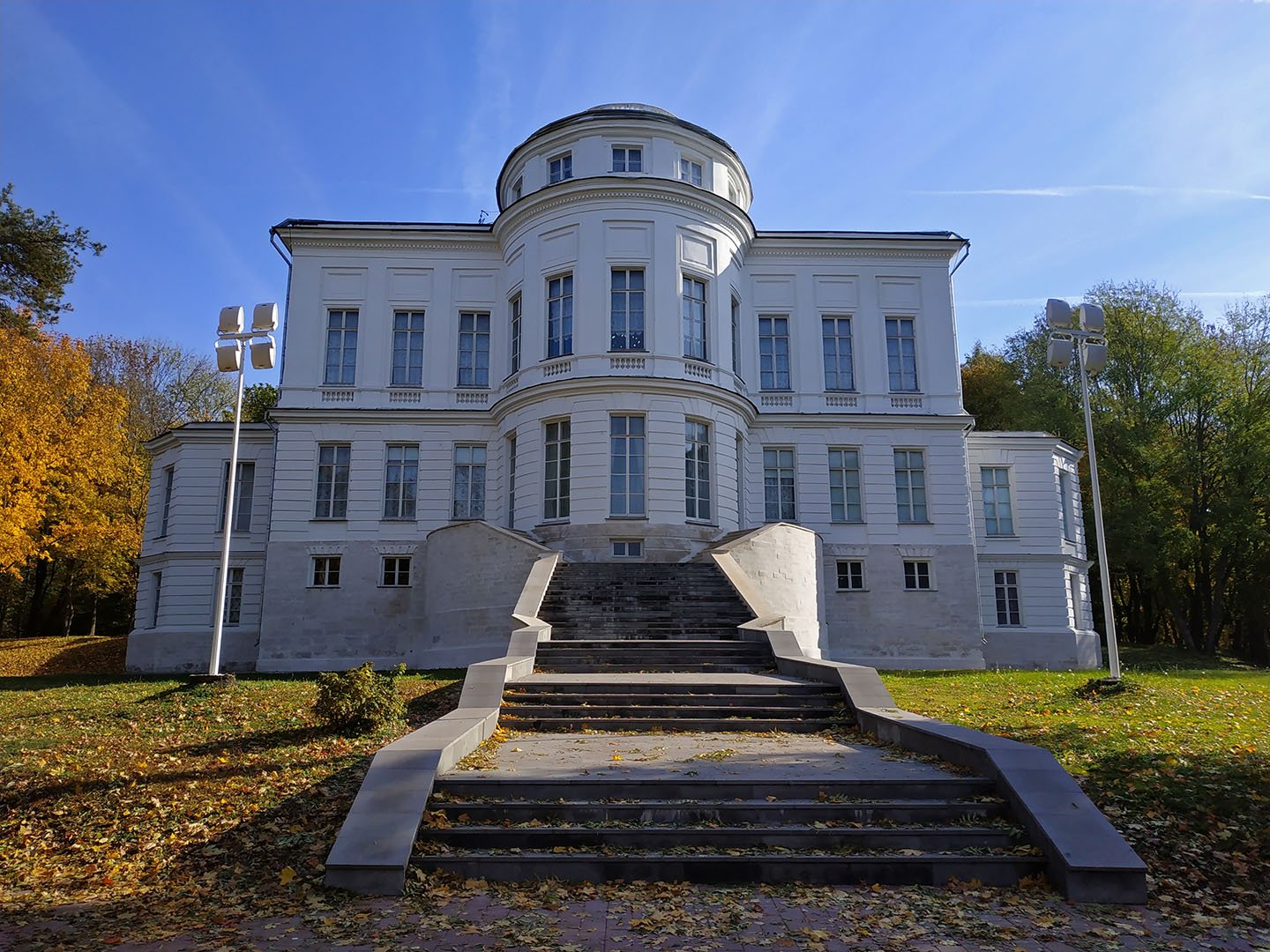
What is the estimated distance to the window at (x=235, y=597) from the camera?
28312 millimetres

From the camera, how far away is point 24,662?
108 ft

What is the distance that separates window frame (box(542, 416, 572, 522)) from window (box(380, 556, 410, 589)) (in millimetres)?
5471

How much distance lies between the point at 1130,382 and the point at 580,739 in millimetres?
35989

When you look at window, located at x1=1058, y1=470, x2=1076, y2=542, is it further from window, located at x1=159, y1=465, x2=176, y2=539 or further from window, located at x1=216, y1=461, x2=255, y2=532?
window, located at x1=159, y1=465, x2=176, y2=539

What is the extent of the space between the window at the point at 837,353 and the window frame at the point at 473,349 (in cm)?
1094

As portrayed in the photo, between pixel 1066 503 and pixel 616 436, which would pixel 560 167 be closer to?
pixel 616 436

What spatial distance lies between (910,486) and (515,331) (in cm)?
1339

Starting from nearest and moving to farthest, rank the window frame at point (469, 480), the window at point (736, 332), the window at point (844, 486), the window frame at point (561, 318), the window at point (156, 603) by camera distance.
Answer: the window frame at point (561, 318) < the window frame at point (469, 480) < the window at point (736, 332) < the window at point (844, 486) < the window at point (156, 603)

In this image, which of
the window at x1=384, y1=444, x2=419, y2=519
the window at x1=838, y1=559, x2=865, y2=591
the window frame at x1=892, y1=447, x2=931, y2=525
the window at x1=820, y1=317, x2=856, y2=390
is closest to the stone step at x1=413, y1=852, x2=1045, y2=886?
the window at x1=838, y1=559, x2=865, y2=591

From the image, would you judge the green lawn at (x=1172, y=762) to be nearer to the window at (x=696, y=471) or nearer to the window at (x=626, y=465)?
the window at (x=696, y=471)

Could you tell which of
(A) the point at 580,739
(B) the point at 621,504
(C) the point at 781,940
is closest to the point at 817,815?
(C) the point at 781,940

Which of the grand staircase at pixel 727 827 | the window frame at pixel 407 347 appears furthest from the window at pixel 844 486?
the grand staircase at pixel 727 827

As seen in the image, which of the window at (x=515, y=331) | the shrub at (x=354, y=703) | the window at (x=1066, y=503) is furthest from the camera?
the window at (x=1066, y=503)

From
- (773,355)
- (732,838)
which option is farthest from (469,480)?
(732,838)
